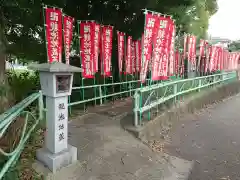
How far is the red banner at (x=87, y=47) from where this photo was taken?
7.03 metres

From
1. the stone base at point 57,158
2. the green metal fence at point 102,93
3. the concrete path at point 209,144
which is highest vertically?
the green metal fence at point 102,93

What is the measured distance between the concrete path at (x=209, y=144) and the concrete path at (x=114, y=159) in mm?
456

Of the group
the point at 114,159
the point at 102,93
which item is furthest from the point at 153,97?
the point at 102,93

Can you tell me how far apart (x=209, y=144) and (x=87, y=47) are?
4932mm

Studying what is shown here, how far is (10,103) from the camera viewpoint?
5.05 meters

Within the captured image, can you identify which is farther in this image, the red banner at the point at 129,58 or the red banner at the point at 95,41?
the red banner at the point at 129,58

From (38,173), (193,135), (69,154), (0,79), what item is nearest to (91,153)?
(69,154)

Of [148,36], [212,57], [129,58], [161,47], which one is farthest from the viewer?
[212,57]

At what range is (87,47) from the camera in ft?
23.5

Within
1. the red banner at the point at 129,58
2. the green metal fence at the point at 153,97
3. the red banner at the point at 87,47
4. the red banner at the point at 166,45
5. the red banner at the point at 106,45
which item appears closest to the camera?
the green metal fence at the point at 153,97

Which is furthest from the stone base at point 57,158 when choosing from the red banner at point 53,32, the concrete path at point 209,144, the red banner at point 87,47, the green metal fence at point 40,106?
the red banner at point 87,47

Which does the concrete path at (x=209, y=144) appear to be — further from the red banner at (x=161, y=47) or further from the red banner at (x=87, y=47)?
the red banner at (x=87, y=47)

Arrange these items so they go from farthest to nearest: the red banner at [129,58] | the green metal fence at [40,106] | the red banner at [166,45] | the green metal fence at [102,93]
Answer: the red banner at [129,58], the green metal fence at [102,93], the red banner at [166,45], the green metal fence at [40,106]

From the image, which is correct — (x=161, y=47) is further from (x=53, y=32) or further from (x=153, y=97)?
(x=53, y=32)
